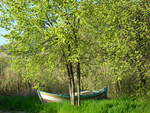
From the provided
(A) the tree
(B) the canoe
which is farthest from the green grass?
(A) the tree

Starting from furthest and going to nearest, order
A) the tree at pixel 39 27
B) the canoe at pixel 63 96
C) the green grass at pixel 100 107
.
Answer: the canoe at pixel 63 96 → the green grass at pixel 100 107 → the tree at pixel 39 27

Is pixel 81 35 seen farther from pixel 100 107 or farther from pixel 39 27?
pixel 100 107

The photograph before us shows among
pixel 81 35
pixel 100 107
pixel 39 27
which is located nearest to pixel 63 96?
pixel 100 107

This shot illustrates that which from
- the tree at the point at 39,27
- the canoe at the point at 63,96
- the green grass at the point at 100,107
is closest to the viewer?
the tree at the point at 39,27

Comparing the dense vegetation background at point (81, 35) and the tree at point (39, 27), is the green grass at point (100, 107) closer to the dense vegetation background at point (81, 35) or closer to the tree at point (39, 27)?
the dense vegetation background at point (81, 35)

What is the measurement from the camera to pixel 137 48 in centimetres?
1002

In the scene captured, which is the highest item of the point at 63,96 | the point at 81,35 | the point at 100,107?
the point at 81,35

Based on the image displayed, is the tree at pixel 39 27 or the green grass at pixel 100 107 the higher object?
the tree at pixel 39 27

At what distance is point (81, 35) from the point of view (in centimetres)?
1092

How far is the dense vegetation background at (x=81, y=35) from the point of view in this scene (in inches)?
367

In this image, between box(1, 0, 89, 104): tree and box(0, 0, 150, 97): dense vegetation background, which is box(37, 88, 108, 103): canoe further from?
box(1, 0, 89, 104): tree

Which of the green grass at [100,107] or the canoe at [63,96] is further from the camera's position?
the canoe at [63,96]

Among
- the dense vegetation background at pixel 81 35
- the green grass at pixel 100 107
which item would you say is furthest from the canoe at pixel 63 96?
the dense vegetation background at pixel 81 35

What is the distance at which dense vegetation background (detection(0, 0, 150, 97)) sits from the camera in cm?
931
